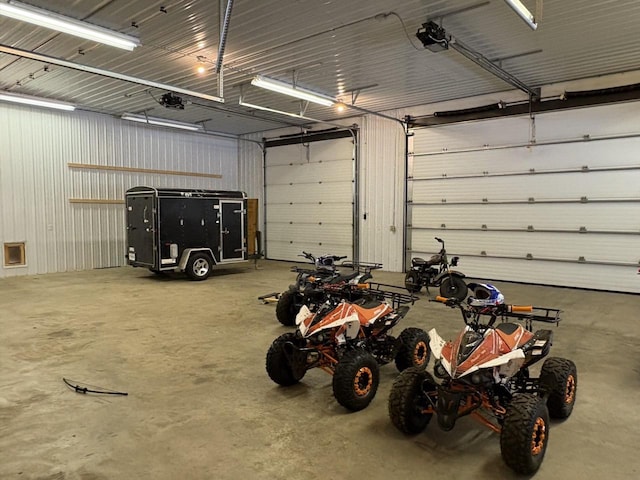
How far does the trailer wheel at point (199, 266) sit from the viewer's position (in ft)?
31.2

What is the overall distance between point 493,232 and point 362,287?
6272 mm

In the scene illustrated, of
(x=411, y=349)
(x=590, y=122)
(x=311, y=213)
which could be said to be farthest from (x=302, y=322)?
(x=311, y=213)

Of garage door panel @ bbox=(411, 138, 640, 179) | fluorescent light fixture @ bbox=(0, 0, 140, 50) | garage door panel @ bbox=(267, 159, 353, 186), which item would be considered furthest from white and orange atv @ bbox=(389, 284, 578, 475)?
garage door panel @ bbox=(267, 159, 353, 186)

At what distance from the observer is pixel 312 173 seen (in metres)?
12.9

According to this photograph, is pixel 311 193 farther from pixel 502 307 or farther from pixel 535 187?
pixel 502 307

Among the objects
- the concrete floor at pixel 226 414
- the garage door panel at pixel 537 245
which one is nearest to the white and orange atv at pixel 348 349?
the concrete floor at pixel 226 414

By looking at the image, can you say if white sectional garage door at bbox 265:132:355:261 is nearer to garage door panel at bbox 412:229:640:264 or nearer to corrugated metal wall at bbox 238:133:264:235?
corrugated metal wall at bbox 238:133:264:235

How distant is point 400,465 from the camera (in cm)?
251

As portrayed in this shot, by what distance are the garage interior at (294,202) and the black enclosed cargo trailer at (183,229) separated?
73 cm

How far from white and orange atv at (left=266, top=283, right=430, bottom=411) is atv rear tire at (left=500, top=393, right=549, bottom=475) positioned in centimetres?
108

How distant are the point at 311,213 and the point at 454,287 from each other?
21.1 ft

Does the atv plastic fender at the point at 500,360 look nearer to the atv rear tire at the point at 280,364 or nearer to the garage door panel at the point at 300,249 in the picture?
the atv rear tire at the point at 280,364

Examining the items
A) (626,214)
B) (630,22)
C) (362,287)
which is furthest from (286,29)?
(626,214)

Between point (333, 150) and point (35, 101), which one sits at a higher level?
point (35, 101)
